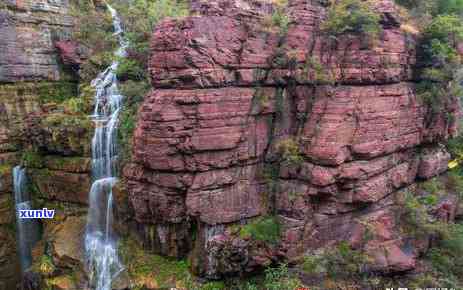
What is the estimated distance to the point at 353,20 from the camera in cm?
1241

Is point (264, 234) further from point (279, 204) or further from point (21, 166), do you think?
point (21, 166)

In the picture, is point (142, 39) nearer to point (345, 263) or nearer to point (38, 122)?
point (38, 122)

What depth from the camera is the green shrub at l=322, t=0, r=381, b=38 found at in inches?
487

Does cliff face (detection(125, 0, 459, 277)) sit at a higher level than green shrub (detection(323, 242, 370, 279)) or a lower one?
higher

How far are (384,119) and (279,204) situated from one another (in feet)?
14.7

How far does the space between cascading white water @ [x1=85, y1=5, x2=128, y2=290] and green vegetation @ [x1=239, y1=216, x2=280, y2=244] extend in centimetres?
429

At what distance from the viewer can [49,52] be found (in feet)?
63.0

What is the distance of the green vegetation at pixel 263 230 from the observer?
482 inches

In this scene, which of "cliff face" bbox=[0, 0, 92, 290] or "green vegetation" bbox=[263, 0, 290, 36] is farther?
"cliff face" bbox=[0, 0, 92, 290]

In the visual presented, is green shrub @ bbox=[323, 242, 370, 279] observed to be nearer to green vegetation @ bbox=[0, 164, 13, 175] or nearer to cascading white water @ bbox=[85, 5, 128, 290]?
cascading white water @ bbox=[85, 5, 128, 290]

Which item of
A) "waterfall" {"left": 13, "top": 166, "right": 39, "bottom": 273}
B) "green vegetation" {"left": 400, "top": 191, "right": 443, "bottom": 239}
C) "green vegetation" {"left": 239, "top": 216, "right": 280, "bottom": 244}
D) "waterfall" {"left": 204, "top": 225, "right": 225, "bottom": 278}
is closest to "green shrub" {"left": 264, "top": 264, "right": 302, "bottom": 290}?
"green vegetation" {"left": 239, "top": 216, "right": 280, "bottom": 244}

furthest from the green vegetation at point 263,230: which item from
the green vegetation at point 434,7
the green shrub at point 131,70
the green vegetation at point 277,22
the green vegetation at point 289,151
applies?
the green vegetation at point 434,7

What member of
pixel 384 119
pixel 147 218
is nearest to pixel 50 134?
pixel 147 218

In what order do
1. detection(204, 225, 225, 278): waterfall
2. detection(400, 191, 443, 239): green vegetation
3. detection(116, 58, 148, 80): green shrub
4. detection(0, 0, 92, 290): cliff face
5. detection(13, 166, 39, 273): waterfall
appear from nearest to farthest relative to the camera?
detection(204, 225, 225, 278): waterfall, detection(400, 191, 443, 239): green vegetation, detection(0, 0, 92, 290): cliff face, detection(13, 166, 39, 273): waterfall, detection(116, 58, 148, 80): green shrub
